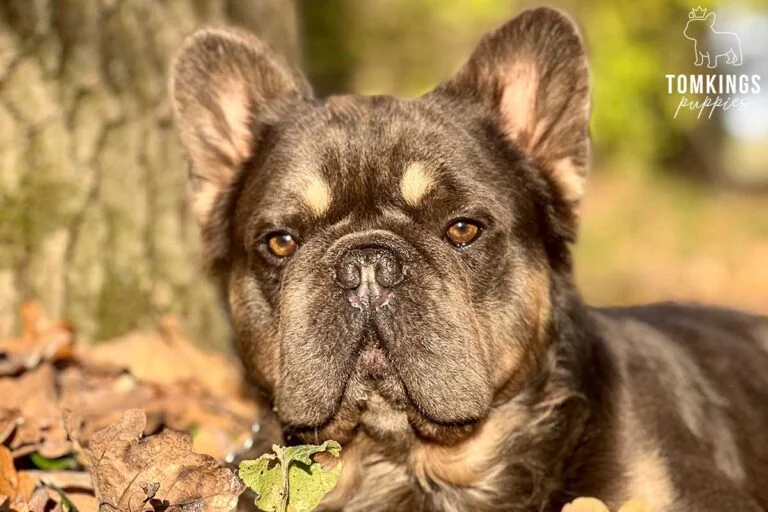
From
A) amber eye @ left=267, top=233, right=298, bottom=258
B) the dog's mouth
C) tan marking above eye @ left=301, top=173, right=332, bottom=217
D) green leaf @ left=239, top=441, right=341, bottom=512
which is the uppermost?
tan marking above eye @ left=301, top=173, right=332, bottom=217

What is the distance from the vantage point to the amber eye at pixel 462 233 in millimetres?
4129

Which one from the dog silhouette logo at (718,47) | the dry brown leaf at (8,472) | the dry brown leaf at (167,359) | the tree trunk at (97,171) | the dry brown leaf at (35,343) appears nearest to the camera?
the dry brown leaf at (8,472)

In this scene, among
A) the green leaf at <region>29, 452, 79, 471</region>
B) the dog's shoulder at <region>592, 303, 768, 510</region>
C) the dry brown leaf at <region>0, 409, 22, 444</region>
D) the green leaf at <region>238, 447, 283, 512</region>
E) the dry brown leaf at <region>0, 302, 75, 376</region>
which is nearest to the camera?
the green leaf at <region>238, 447, 283, 512</region>

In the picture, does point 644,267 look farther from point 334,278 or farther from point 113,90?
point 334,278

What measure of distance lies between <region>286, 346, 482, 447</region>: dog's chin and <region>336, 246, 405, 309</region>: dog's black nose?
20 cm

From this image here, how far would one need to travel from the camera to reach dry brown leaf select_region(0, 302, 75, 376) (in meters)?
4.79

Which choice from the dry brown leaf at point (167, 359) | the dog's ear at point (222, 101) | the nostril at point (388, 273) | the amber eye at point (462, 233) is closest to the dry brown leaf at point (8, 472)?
the nostril at point (388, 273)

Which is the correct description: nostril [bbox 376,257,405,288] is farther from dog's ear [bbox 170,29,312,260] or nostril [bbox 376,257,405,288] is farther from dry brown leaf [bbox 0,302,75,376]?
dry brown leaf [bbox 0,302,75,376]

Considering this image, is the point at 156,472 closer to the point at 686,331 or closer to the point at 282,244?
A: the point at 282,244

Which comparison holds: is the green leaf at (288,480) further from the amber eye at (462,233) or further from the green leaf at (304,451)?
the amber eye at (462,233)

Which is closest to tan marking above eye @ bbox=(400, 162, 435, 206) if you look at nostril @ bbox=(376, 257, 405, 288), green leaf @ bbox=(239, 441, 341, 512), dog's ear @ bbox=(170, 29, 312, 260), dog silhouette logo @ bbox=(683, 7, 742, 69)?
nostril @ bbox=(376, 257, 405, 288)

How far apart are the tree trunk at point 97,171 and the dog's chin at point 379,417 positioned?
6.71 feet

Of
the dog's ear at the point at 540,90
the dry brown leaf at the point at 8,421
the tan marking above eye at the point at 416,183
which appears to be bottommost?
the dry brown leaf at the point at 8,421

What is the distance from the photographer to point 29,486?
366 cm
